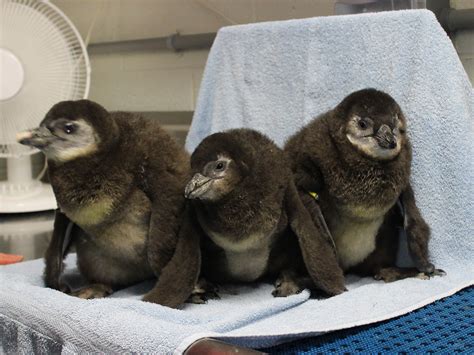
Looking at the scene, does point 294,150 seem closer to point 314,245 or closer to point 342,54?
point 314,245

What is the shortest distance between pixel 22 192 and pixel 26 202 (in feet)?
0.30

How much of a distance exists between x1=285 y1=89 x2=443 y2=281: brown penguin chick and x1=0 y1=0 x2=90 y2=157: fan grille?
1.06 metres

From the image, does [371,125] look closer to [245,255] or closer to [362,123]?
→ [362,123]

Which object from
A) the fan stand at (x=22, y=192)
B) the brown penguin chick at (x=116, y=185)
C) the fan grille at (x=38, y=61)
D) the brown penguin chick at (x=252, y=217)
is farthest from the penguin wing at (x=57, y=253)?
the fan stand at (x=22, y=192)

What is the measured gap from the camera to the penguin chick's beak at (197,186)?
119 centimetres

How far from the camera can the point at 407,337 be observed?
1.08 meters

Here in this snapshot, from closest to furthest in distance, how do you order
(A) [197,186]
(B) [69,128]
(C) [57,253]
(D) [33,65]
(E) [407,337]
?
(E) [407,337], (A) [197,186], (B) [69,128], (C) [57,253], (D) [33,65]

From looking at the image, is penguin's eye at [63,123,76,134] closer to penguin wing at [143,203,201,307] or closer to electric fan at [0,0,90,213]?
penguin wing at [143,203,201,307]

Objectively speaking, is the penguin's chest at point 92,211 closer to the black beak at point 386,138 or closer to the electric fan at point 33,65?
the black beak at point 386,138

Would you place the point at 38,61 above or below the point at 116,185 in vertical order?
above

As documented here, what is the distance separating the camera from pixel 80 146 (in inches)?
51.4

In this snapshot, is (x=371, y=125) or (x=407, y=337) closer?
(x=407, y=337)

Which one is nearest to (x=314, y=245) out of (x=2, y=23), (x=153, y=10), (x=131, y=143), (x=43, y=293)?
(x=131, y=143)

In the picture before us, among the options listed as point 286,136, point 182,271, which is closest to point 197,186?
point 182,271
